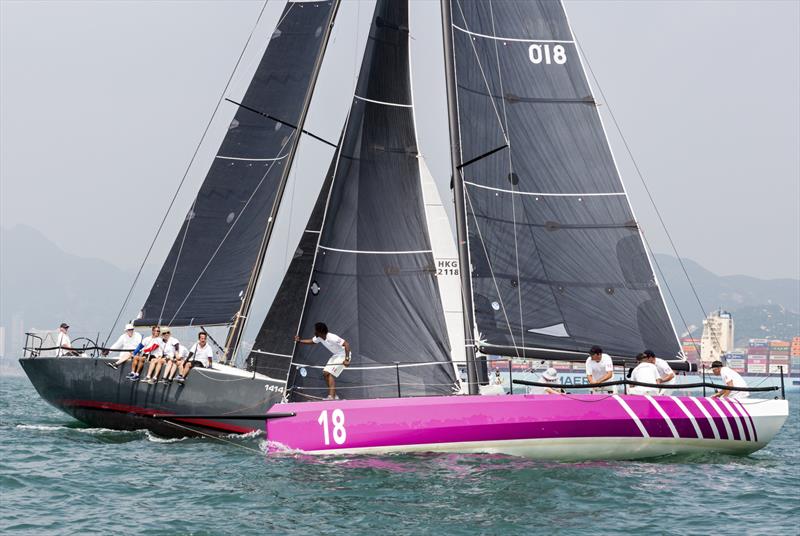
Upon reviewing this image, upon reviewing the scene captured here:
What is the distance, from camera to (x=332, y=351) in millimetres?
15219

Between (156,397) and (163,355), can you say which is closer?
(156,397)

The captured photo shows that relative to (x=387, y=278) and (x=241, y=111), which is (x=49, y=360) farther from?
(x=387, y=278)

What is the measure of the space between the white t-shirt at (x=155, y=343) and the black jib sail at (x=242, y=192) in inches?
58.7

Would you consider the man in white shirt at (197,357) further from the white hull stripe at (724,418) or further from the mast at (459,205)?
the white hull stripe at (724,418)

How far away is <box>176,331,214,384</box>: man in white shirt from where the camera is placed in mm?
18750

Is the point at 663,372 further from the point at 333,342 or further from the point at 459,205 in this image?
the point at 333,342

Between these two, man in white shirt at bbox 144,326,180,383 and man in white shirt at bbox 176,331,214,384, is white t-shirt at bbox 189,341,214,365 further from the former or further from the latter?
man in white shirt at bbox 144,326,180,383

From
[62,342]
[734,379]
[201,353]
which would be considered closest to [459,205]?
[734,379]

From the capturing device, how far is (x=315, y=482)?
12.4 m

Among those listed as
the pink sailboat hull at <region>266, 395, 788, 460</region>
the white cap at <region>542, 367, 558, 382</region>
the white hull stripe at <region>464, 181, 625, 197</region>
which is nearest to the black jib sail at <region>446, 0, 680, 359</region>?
the white hull stripe at <region>464, 181, 625, 197</region>

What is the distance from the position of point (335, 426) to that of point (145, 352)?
6.60 m

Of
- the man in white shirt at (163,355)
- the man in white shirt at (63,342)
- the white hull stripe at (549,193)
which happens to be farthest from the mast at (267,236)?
the white hull stripe at (549,193)

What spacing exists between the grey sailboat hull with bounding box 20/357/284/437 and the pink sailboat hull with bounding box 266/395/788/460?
3.93m

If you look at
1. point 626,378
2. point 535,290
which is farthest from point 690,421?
→ point 535,290
